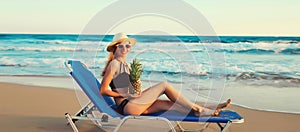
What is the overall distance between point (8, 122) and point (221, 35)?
16064 millimetres

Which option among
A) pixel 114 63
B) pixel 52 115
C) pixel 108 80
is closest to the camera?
pixel 108 80

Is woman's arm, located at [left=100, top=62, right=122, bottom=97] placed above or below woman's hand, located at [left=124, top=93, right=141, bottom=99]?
above

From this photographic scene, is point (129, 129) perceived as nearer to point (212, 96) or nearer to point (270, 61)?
point (212, 96)

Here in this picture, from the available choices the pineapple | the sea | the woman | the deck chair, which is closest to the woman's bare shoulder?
the woman

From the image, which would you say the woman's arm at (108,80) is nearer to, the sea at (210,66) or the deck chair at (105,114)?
the deck chair at (105,114)

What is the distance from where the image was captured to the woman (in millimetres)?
3879

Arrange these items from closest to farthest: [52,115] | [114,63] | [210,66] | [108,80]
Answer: [108,80], [114,63], [52,115], [210,66]

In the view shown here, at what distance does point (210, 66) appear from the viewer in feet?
36.7

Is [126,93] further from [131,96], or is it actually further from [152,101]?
[152,101]

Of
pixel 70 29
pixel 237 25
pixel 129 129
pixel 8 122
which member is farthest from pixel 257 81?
pixel 70 29

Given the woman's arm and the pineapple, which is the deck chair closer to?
the woman's arm

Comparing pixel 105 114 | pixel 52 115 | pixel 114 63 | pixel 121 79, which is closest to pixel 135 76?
pixel 121 79

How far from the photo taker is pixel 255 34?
1964 cm

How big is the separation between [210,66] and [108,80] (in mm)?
7633
